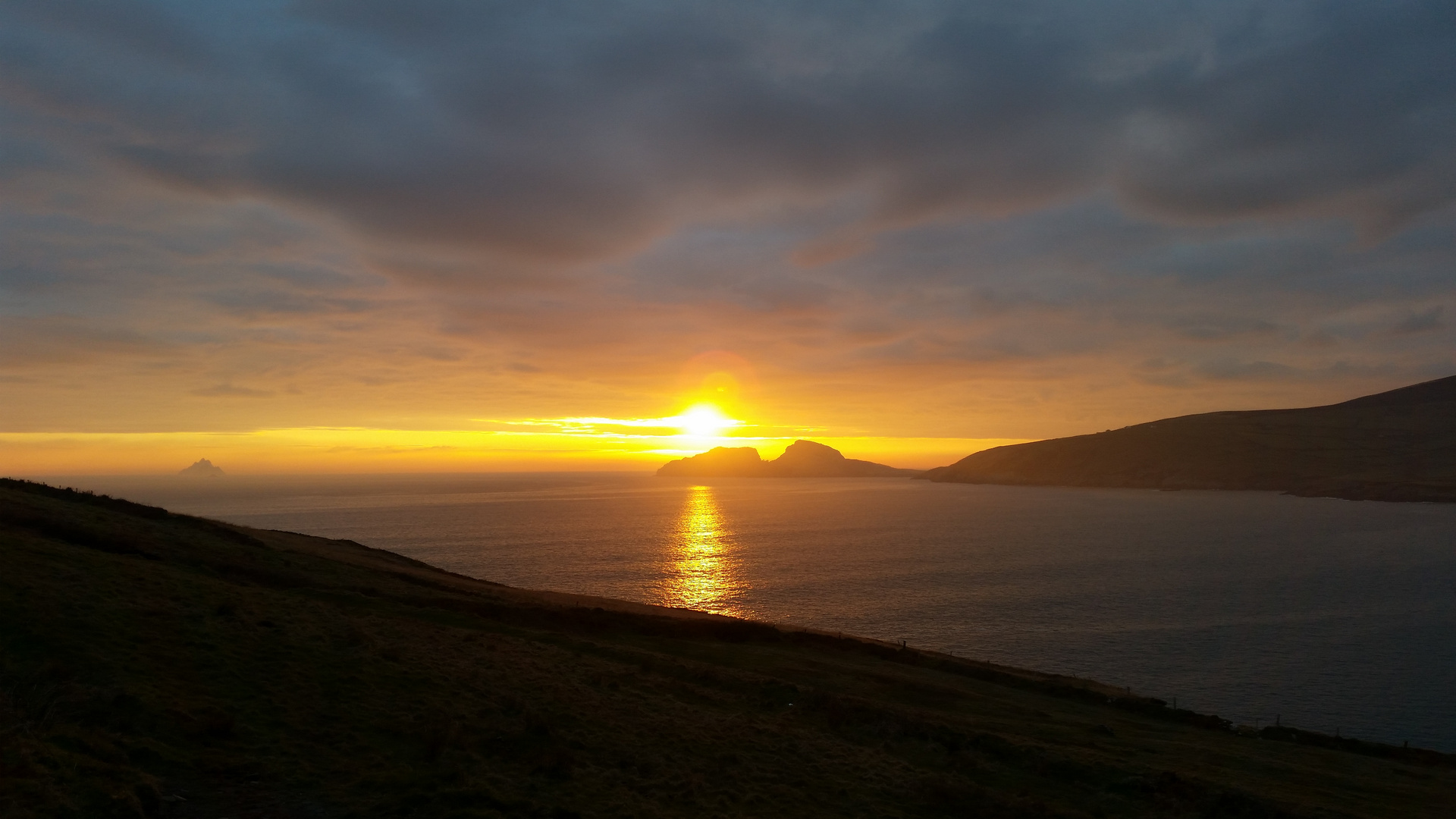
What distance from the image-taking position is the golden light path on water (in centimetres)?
8412

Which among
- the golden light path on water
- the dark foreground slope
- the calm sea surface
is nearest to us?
the dark foreground slope

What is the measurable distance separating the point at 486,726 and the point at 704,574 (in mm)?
86058

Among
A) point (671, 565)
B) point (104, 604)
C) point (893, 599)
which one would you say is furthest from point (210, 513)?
point (104, 604)

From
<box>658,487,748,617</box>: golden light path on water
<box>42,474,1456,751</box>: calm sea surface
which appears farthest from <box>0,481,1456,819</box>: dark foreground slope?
<box>658,487,748,617</box>: golden light path on water

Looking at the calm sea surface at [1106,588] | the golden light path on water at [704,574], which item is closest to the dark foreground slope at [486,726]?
the calm sea surface at [1106,588]

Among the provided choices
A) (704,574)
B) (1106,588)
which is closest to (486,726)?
(704,574)

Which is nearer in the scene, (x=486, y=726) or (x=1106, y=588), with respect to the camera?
(x=486, y=726)

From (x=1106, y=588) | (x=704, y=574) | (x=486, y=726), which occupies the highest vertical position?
(x=486, y=726)

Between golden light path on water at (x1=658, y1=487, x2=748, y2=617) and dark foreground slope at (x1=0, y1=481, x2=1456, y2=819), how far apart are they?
44.2m

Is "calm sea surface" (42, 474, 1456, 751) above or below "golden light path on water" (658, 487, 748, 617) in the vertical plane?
above

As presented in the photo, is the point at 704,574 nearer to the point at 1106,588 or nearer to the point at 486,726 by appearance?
the point at 1106,588

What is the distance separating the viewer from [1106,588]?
90.3 meters

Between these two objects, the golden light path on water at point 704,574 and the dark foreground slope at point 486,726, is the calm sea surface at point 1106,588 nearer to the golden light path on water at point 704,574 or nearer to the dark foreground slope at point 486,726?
the golden light path on water at point 704,574

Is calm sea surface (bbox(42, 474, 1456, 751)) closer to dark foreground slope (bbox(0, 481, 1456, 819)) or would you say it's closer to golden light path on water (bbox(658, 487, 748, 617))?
golden light path on water (bbox(658, 487, 748, 617))
